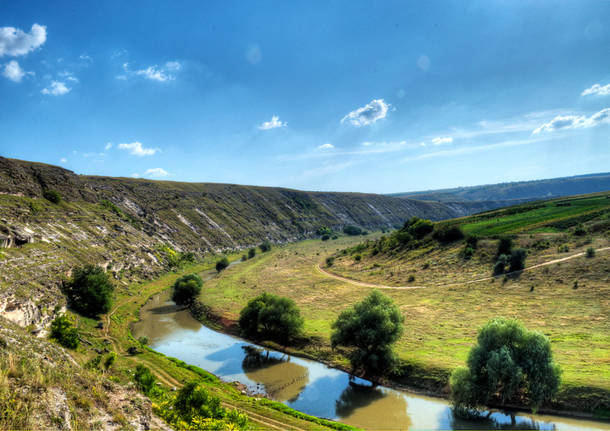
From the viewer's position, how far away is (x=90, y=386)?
13.4 m

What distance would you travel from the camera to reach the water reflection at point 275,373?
1297 inches

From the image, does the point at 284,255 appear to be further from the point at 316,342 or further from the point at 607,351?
the point at 607,351

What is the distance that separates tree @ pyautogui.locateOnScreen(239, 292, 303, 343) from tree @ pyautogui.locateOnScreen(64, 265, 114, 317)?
23.4 metres

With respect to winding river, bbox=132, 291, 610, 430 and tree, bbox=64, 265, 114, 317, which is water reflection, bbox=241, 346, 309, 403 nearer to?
winding river, bbox=132, 291, 610, 430

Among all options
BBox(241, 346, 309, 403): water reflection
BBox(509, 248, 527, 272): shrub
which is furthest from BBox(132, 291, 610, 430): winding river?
BBox(509, 248, 527, 272): shrub

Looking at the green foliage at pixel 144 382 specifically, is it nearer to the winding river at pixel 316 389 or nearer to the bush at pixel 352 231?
the winding river at pixel 316 389

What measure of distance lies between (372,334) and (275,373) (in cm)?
1292

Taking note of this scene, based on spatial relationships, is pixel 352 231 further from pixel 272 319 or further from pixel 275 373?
pixel 275 373

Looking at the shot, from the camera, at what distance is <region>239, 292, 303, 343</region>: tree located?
143ft

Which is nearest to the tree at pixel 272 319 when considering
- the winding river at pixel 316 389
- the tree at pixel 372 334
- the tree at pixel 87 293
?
the winding river at pixel 316 389

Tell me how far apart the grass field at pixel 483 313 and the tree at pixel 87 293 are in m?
17.7

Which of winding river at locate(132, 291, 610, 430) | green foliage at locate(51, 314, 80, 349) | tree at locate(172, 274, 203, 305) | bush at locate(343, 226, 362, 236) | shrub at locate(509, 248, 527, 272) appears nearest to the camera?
winding river at locate(132, 291, 610, 430)

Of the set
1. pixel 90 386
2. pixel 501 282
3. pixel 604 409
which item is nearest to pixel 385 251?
pixel 501 282

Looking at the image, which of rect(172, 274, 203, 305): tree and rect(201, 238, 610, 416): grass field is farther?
rect(172, 274, 203, 305): tree
